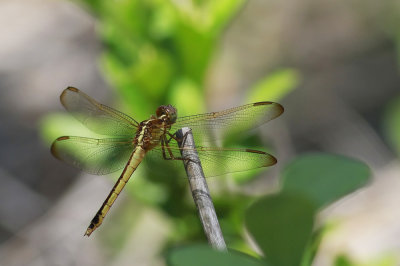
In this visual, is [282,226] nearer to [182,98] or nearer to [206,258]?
[206,258]

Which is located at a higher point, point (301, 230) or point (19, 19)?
point (19, 19)

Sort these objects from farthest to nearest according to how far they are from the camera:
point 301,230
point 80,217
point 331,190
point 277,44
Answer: point 277,44, point 80,217, point 331,190, point 301,230

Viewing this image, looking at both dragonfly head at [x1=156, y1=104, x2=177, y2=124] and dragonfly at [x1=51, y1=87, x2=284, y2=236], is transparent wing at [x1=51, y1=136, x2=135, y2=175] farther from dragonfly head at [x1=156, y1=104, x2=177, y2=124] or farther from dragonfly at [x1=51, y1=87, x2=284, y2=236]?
dragonfly head at [x1=156, y1=104, x2=177, y2=124]

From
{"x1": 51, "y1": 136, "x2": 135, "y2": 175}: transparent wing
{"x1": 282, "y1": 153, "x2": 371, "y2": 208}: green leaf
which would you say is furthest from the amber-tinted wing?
{"x1": 282, "y1": 153, "x2": 371, "y2": 208}: green leaf

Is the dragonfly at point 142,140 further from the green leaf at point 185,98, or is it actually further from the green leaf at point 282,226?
the green leaf at point 282,226

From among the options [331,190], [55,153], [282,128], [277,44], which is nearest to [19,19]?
[277,44]

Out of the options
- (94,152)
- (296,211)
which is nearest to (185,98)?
(94,152)

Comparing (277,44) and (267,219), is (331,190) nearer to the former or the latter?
(267,219)

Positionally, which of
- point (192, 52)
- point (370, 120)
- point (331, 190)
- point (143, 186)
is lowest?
point (331, 190)
